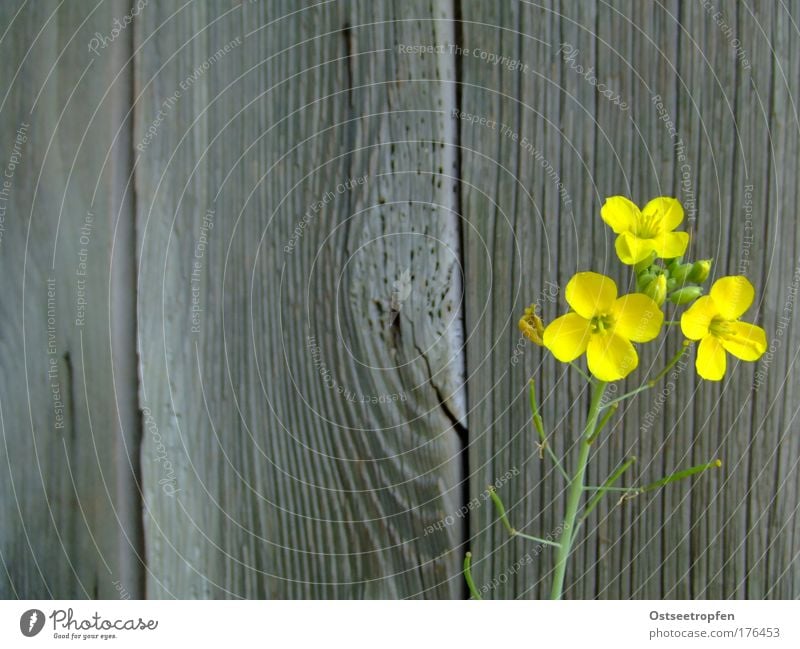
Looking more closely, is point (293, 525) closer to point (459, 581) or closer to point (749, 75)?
point (459, 581)

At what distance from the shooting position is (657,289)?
414 millimetres

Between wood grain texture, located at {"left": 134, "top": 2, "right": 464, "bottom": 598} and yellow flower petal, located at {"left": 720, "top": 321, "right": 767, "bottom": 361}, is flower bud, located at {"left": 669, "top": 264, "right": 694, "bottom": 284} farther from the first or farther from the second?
wood grain texture, located at {"left": 134, "top": 2, "right": 464, "bottom": 598}

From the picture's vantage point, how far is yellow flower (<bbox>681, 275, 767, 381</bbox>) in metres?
0.45

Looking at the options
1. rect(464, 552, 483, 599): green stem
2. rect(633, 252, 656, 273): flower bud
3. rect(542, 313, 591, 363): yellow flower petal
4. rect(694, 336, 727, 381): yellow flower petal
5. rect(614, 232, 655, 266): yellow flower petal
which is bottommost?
rect(464, 552, 483, 599): green stem

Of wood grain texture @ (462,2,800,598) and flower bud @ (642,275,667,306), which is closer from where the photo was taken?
flower bud @ (642,275,667,306)

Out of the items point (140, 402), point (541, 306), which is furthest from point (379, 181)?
point (140, 402)

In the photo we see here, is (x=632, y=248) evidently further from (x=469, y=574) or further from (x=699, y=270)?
(x=469, y=574)

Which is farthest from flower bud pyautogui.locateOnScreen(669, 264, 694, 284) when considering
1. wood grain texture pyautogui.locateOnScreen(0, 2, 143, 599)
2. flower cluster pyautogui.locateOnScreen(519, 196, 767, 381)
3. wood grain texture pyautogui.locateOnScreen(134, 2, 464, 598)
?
wood grain texture pyautogui.locateOnScreen(0, 2, 143, 599)

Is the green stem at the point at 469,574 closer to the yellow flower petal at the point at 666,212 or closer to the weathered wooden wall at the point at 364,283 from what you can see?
the weathered wooden wall at the point at 364,283

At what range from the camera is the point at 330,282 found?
0.54 meters

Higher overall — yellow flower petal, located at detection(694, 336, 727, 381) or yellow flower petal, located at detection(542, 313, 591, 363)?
yellow flower petal, located at detection(542, 313, 591, 363)

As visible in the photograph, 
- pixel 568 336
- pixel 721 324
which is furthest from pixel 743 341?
pixel 568 336

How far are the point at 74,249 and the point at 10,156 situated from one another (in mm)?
92

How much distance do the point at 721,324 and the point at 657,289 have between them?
68mm
